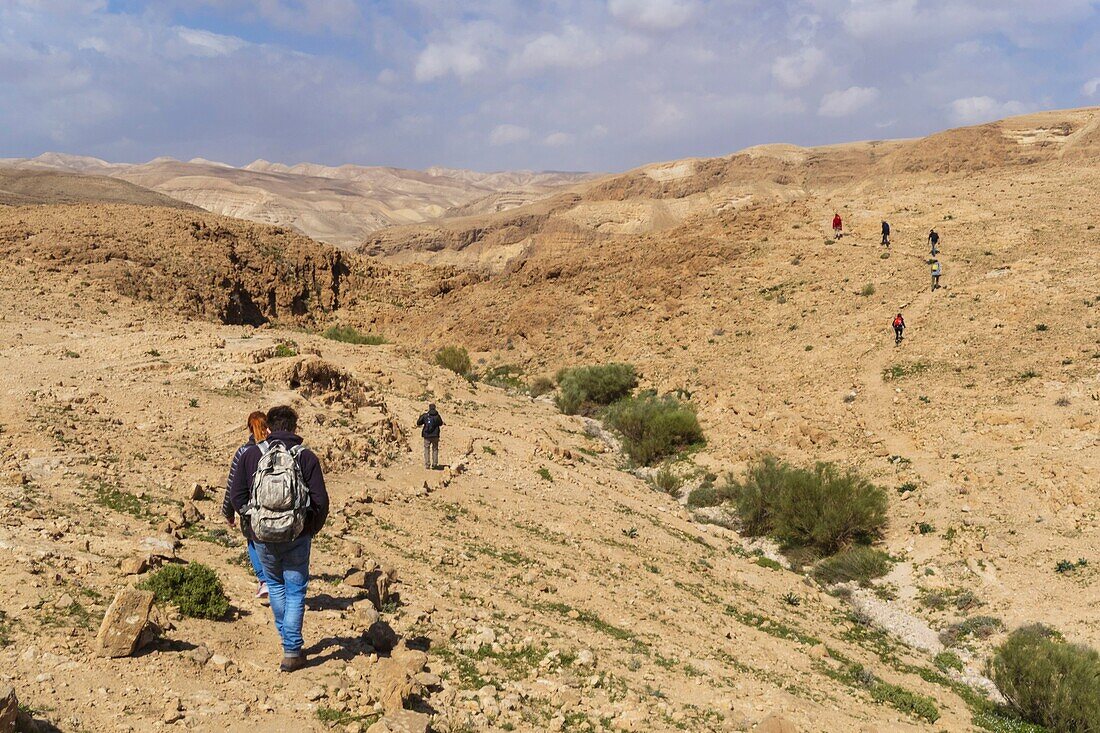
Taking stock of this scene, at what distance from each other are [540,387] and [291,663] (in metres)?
23.7

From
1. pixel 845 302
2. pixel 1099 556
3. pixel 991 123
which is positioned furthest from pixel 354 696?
pixel 991 123

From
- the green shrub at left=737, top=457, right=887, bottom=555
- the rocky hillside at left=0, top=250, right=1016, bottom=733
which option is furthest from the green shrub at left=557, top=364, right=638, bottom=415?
the rocky hillside at left=0, top=250, right=1016, bottom=733

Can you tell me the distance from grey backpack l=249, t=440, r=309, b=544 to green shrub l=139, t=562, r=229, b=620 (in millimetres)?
1141

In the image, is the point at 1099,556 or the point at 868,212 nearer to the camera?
the point at 1099,556

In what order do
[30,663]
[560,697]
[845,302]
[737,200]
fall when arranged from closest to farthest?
1. [30,663]
2. [560,697]
3. [845,302]
4. [737,200]

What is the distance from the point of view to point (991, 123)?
6469cm

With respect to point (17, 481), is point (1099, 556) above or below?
below

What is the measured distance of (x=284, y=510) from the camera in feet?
14.5

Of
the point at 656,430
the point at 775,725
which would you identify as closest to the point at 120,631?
the point at 775,725

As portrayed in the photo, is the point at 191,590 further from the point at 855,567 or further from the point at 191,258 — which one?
the point at 191,258

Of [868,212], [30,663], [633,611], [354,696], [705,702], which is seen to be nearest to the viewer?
[30,663]

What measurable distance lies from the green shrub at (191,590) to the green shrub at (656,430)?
15.5 meters

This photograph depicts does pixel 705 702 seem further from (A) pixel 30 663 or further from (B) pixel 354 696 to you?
(A) pixel 30 663

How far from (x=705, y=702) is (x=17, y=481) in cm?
701
